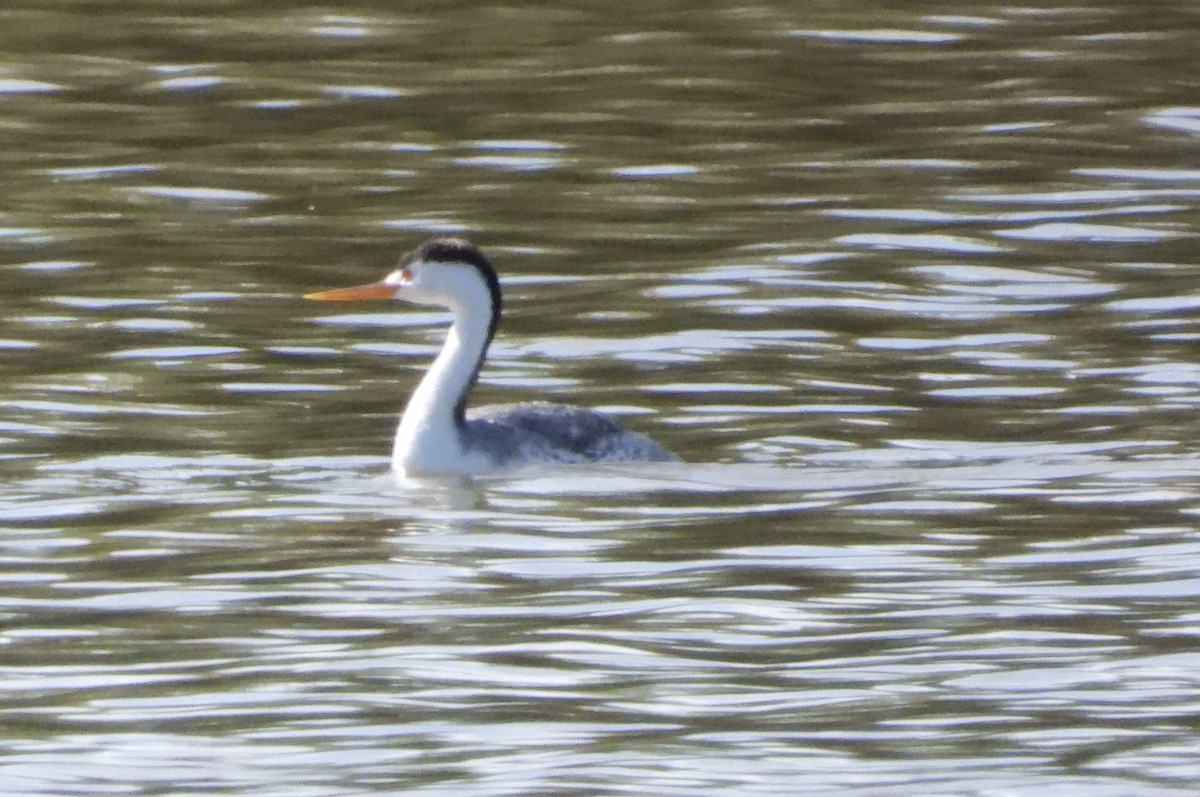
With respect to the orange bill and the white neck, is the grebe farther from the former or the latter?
the orange bill

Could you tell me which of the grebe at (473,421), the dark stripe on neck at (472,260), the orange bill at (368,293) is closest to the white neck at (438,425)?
the grebe at (473,421)

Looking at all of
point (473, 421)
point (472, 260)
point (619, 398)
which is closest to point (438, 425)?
point (473, 421)

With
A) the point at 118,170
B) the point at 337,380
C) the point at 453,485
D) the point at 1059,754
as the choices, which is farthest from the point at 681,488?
the point at 118,170

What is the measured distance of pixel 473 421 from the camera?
13211 millimetres

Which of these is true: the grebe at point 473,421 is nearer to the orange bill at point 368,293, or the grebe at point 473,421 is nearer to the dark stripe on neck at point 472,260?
the dark stripe on neck at point 472,260

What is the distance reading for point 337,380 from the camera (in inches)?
566

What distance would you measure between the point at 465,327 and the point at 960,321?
2941 mm

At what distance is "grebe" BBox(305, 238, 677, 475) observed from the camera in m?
12.8

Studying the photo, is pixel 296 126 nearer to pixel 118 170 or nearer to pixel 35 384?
pixel 118 170

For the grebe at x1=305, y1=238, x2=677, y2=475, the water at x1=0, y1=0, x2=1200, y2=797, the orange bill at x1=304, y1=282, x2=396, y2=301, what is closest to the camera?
the water at x1=0, y1=0, x2=1200, y2=797

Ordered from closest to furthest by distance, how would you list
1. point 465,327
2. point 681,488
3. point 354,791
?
point 354,791 → point 681,488 → point 465,327

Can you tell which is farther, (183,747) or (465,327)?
(465,327)

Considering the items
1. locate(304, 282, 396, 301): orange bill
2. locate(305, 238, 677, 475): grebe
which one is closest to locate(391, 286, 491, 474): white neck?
locate(305, 238, 677, 475): grebe

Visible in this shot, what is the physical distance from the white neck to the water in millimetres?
204
